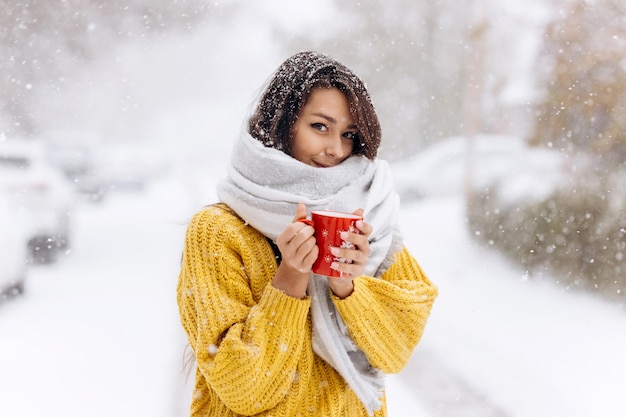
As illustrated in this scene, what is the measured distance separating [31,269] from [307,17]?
172 inches

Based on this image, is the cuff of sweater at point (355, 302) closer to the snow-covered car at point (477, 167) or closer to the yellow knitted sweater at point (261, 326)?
the yellow knitted sweater at point (261, 326)

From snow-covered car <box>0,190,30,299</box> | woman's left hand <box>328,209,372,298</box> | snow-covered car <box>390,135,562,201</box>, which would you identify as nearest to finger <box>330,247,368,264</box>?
woman's left hand <box>328,209,372,298</box>

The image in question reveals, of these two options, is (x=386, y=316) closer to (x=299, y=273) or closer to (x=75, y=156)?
(x=299, y=273)

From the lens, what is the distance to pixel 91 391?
3.06 metres

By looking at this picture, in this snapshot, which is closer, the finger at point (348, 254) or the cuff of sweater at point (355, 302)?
the finger at point (348, 254)

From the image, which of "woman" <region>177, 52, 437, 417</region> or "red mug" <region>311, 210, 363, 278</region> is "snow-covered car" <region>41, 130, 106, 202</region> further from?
"red mug" <region>311, 210, 363, 278</region>

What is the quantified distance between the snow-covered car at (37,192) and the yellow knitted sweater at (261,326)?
4.31 m

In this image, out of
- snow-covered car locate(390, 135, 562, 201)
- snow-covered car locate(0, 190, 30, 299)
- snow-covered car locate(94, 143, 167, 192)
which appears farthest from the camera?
snow-covered car locate(94, 143, 167, 192)

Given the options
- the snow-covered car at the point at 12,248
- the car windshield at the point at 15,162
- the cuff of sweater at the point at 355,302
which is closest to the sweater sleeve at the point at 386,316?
the cuff of sweater at the point at 355,302

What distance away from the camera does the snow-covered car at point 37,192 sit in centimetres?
479

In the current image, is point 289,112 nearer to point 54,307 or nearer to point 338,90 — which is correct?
point 338,90

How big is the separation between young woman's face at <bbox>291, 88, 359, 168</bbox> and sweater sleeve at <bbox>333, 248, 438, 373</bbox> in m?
0.25

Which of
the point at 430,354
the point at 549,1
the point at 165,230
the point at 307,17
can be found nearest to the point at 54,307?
the point at 430,354

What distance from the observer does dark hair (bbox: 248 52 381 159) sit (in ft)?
3.59
